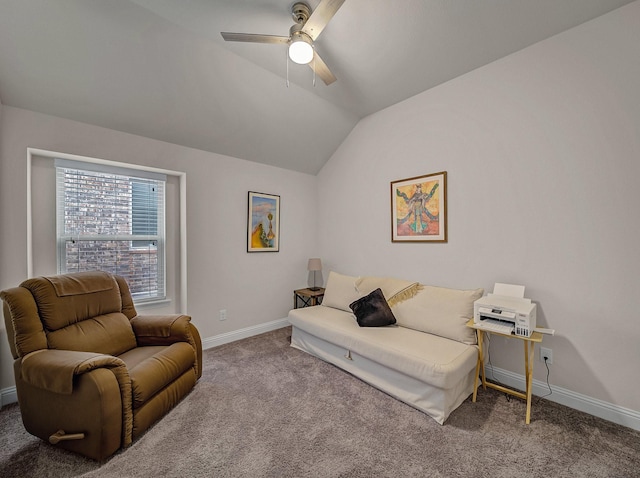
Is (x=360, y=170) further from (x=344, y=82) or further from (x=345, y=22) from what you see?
(x=345, y=22)

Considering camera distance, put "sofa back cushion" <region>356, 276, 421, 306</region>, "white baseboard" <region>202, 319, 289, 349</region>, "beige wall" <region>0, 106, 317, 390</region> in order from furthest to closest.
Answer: "white baseboard" <region>202, 319, 289, 349</region> < "sofa back cushion" <region>356, 276, 421, 306</region> < "beige wall" <region>0, 106, 317, 390</region>

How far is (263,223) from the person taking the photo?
369cm

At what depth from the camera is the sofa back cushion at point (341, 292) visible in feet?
10.5

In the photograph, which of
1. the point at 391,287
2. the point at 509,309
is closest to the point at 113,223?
the point at 391,287

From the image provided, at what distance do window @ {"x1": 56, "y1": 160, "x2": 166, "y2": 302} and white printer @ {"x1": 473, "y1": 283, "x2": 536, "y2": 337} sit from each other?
10.4 feet

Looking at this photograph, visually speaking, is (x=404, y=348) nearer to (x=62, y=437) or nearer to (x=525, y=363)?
(x=525, y=363)

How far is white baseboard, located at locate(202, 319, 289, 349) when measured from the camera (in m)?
3.19

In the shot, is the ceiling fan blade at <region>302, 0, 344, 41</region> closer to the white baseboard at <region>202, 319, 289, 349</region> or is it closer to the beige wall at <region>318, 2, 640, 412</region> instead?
the beige wall at <region>318, 2, 640, 412</region>

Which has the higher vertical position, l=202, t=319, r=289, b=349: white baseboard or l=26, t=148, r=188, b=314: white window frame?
l=26, t=148, r=188, b=314: white window frame

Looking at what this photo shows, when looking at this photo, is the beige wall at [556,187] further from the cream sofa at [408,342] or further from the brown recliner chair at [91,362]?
the brown recliner chair at [91,362]

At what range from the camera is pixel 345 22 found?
2.11m

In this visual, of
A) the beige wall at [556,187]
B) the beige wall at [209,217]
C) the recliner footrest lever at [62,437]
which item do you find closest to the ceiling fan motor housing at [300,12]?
the beige wall at [556,187]

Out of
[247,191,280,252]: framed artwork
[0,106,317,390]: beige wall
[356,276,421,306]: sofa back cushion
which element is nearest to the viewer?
[0,106,317,390]: beige wall

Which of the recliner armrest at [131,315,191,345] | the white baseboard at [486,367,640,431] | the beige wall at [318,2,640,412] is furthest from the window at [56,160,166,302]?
the white baseboard at [486,367,640,431]
